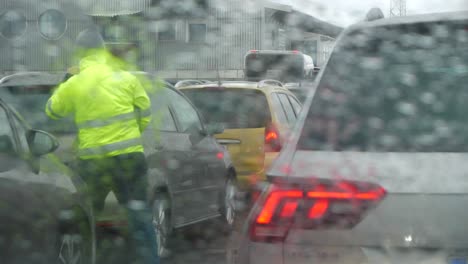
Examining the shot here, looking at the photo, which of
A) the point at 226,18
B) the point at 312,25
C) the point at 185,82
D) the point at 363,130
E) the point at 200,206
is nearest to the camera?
the point at 363,130

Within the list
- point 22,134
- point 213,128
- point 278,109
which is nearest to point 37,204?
point 22,134

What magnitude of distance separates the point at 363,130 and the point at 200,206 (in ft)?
13.9

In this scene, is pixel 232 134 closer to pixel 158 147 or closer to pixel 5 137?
pixel 158 147

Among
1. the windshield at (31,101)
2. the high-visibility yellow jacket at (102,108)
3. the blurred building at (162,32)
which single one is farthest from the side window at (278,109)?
the high-visibility yellow jacket at (102,108)

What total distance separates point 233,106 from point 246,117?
18cm

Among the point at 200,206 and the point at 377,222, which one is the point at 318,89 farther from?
the point at 200,206

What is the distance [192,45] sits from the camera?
28.7 feet

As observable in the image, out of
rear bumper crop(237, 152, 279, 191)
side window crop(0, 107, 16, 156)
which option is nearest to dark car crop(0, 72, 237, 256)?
rear bumper crop(237, 152, 279, 191)

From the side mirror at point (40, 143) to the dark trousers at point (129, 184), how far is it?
1.47 feet

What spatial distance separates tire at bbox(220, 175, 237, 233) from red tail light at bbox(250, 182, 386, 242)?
14.9ft

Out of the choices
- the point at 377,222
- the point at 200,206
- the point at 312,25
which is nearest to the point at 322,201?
the point at 377,222

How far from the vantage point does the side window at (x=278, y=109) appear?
8.67 m

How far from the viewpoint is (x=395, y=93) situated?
10.5 feet

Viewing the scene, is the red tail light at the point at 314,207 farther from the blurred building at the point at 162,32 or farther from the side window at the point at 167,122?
the blurred building at the point at 162,32
